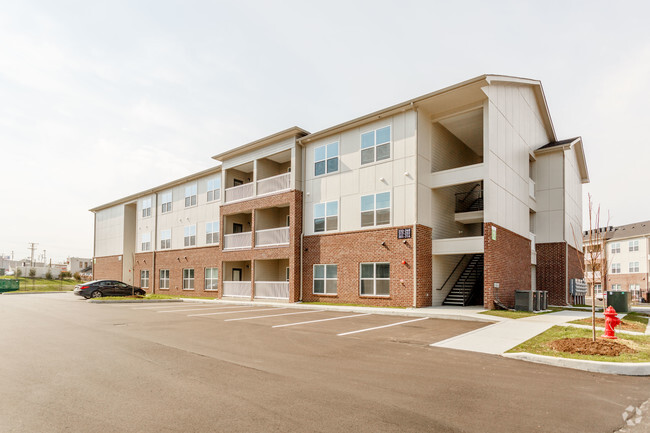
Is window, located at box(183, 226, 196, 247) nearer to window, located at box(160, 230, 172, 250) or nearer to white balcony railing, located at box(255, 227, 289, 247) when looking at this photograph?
window, located at box(160, 230, 172, 250)

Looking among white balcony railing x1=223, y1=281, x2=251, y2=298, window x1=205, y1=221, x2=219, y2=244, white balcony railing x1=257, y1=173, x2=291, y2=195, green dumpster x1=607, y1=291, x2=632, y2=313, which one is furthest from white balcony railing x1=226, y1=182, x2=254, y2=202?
green dumpster x1=607, y1=291, x2=632, y2=313

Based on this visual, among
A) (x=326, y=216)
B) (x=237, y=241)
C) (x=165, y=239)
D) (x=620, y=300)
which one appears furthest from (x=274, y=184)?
(x=620, y=300)

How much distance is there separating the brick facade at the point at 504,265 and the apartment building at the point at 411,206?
6 cm

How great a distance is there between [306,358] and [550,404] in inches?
167

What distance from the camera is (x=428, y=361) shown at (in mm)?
7590

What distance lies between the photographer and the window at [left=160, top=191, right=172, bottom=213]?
115ft

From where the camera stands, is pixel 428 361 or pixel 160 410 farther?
pixel 428 361

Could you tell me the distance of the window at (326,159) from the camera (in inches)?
854

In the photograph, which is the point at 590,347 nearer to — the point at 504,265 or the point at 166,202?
the point at 504,265

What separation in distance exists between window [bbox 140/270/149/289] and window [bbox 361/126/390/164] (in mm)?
26220

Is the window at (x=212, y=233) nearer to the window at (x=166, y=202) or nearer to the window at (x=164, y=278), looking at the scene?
the window at (x=166, y=202)

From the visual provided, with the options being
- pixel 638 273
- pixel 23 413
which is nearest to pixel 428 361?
pixel 23 413

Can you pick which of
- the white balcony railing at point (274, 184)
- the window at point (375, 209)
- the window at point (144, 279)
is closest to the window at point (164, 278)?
the window at point (144, 279)

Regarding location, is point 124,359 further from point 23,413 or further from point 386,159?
point 386,159
